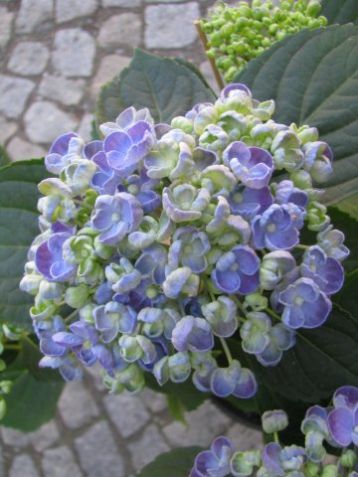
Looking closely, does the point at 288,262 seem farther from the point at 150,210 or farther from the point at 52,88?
the point at 52,88

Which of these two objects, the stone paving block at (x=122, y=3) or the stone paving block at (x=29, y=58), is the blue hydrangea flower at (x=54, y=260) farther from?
the stone paving block at (x=122, y=3)

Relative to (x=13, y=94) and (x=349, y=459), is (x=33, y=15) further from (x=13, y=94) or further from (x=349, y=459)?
(x=349, y=459)

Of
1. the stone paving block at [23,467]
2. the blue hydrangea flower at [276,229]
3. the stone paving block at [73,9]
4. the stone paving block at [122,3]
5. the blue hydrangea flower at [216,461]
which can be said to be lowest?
the stone paving block at [23,467]

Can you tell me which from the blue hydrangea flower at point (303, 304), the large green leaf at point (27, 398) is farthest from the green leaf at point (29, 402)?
the blue hydrangea flower at point (303, 304)

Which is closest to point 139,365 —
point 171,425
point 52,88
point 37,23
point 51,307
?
point 51,307

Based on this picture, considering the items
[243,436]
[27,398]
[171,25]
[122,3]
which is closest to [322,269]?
[27,398]

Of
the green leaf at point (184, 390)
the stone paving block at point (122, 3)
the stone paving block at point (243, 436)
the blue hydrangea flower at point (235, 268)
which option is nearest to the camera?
the blue hydrangea flower at point (235, 268)

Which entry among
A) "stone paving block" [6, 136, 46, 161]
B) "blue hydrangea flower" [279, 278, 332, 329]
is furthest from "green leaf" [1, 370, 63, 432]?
"stone paving block" [6, 136, 46, 161]
